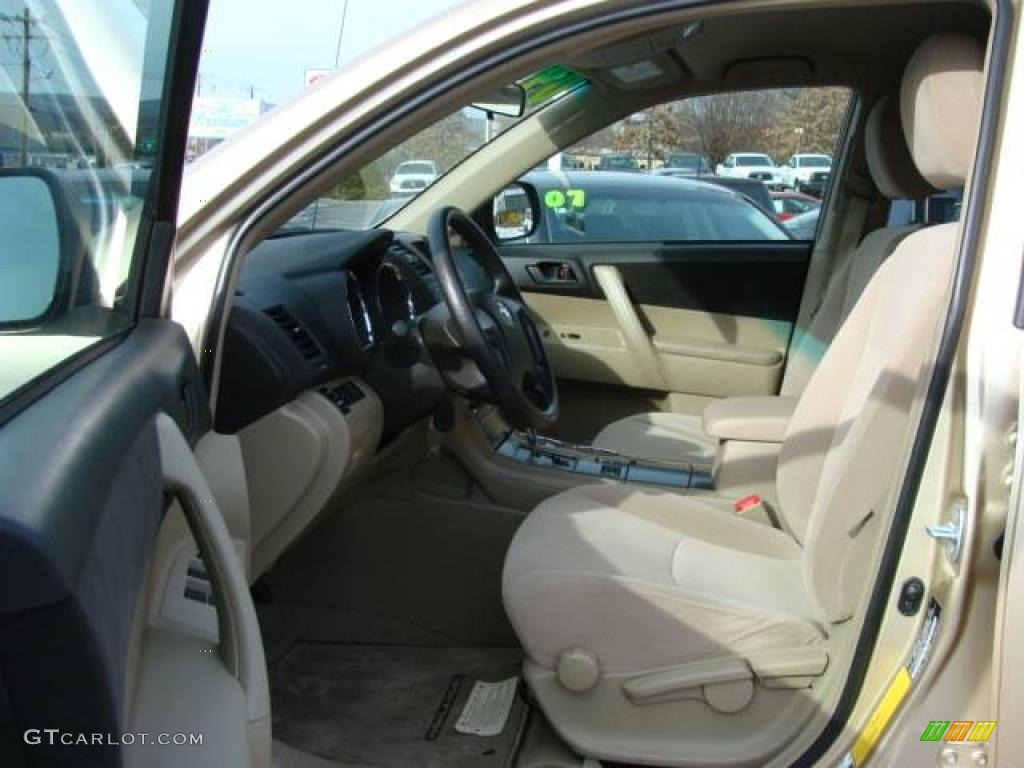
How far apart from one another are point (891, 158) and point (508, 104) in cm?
107

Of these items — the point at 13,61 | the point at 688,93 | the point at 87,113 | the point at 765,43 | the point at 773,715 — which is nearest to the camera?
the point at 13,61

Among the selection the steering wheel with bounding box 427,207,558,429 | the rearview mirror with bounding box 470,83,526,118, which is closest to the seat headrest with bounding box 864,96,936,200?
the rearview mirror with bounding box 470,83,526,118

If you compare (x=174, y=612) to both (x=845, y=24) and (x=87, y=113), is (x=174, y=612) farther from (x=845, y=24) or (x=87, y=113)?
(x=845, y=24)

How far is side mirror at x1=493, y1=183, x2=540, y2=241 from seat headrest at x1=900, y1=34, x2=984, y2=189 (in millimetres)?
1726

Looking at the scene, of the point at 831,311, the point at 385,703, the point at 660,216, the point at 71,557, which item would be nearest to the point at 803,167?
the point at 660,216

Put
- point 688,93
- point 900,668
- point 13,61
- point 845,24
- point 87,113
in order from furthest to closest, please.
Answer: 1. point 688,93
2. point 845,24
3. point 900,668
4. point 87,113
5. point 13,61

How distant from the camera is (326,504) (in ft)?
6.74

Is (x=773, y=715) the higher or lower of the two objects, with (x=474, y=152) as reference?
lower

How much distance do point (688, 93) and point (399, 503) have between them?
5.37 feet

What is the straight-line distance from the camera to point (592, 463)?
103 inches

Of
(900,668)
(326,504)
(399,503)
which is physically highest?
(900,668)

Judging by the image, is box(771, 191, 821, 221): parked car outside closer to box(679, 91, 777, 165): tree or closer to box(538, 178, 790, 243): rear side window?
box(538, 178, 790, 243): rear side window

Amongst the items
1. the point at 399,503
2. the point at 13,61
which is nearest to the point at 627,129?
the point at 399,503

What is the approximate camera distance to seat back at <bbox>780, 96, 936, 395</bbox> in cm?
269
